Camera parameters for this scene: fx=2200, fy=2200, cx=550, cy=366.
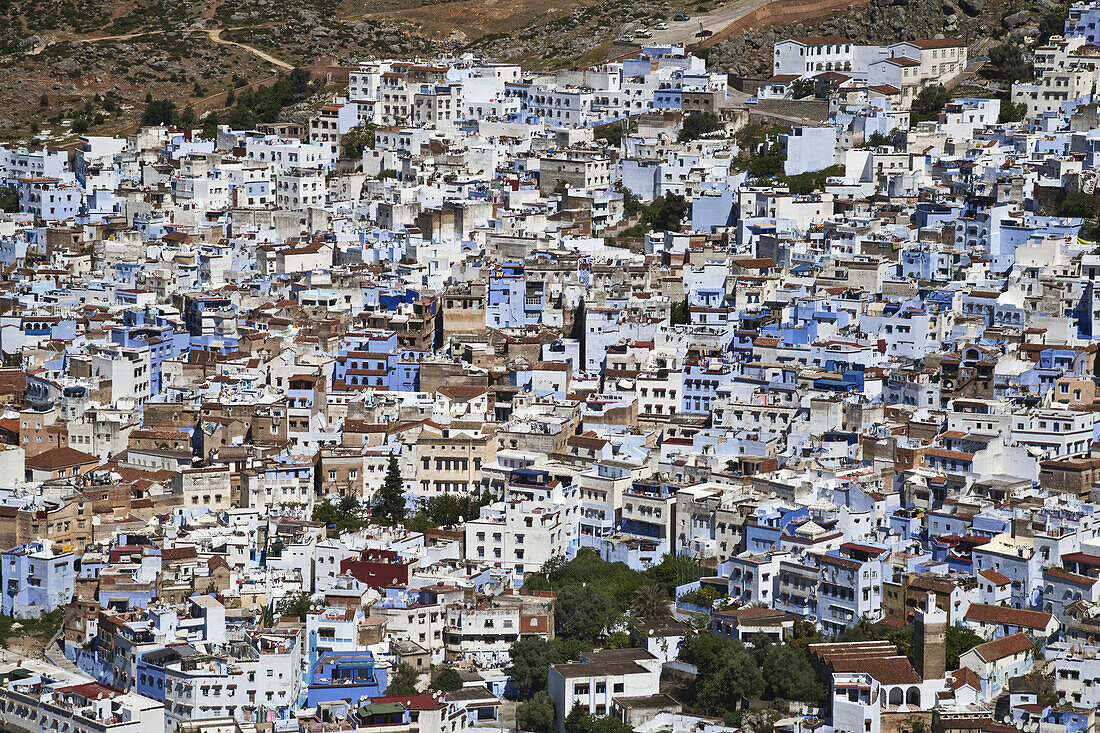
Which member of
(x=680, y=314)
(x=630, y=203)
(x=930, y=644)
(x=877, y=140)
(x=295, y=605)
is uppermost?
(x=877, y=140)

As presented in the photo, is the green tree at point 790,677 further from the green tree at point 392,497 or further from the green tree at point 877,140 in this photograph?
the green tree at point 877,140

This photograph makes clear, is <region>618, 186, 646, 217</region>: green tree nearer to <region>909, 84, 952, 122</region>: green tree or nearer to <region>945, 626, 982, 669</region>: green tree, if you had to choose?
<region>909, 84, 952, 122</region>: green tree

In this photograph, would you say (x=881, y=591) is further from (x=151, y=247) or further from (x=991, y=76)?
(x=991, y=76)

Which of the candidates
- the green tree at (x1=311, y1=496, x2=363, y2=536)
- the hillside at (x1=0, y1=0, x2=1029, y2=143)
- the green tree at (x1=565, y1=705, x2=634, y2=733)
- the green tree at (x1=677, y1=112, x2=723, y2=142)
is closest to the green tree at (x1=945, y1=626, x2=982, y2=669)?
the green tree at (x1=565, y1=705, x2=634, y2=733)

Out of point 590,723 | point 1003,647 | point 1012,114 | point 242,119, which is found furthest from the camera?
point 242,119

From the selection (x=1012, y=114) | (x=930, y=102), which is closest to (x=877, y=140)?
(x=930, y=102)

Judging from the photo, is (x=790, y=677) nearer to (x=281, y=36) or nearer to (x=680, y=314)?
(x=680, y=314)

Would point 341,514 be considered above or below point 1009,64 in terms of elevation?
below
